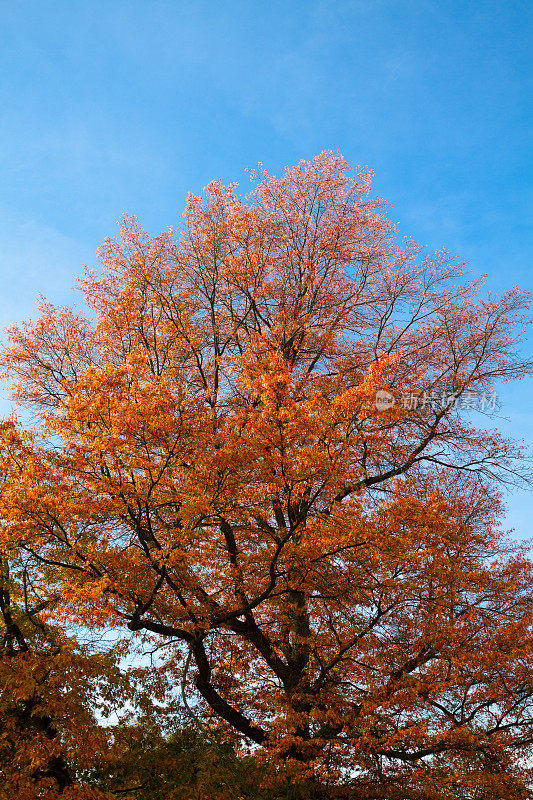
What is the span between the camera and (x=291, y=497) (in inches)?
424

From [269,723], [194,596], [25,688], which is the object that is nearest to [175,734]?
[269,723]

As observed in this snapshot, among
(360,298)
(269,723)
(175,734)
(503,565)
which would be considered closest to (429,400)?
(360,298)

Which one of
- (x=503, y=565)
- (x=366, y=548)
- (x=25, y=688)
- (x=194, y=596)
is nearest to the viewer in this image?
(x=25, y=688)

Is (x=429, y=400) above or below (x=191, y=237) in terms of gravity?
below

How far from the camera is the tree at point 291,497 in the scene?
10.6 metres

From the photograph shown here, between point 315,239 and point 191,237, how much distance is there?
12.1ft

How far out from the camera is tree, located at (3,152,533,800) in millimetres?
10641

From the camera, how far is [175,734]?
12.6 metres

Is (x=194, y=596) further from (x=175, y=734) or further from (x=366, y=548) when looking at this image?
(x=366, y=548)

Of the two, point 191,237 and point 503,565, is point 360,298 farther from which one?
point 503,565

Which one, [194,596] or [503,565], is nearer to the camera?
[194,596]

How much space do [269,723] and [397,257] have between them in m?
13.0

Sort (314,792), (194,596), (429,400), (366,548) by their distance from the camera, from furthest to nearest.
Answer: (429,400)
(194,596)
(314,792)
(366,548)

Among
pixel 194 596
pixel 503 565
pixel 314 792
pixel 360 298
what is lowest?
pixel 314 792
